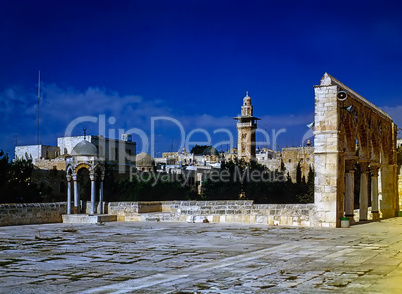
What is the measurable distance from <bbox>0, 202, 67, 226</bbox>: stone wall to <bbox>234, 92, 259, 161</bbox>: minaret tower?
56559mm

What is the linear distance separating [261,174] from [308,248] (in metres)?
39.8

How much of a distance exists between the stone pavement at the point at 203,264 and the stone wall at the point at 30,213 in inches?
235

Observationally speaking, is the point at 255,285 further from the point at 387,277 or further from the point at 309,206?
the point at 309,206

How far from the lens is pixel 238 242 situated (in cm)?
1098

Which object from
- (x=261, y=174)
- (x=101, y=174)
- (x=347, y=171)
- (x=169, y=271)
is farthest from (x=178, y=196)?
(x=169, y=271)

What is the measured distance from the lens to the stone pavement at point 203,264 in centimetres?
583

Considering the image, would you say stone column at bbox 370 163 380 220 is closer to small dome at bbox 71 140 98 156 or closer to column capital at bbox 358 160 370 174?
column capital at bbox 358 160 370 174

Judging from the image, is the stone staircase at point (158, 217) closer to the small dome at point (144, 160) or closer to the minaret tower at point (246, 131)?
the small dome at point (144, 160)

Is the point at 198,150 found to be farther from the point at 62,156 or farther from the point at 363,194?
the point at 363,194

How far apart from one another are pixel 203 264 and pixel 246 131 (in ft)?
229

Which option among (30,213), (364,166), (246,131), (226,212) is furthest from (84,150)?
(246,131)

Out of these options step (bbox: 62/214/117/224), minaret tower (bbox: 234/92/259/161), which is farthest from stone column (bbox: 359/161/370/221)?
minaret tower (bbox: 234/92/259/161)

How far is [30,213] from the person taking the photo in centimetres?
1872

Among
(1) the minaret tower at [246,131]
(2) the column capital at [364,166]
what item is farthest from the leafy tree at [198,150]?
(2) the column capital at [364,166]
